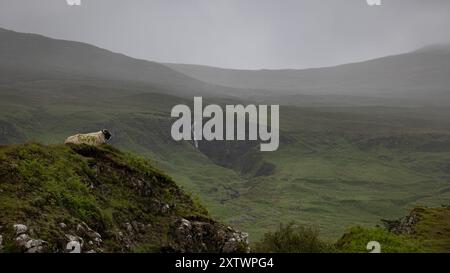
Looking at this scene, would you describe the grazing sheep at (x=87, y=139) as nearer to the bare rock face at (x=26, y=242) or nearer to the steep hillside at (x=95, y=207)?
the steep hillside at (x=95, y=207)

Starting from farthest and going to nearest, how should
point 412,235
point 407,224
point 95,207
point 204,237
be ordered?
1. point 407,224
2. point 412,235
3. point 204,237
4. point 95,207

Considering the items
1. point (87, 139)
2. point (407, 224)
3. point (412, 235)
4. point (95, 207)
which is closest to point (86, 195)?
point (95, 207)

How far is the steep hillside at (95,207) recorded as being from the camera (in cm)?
1473

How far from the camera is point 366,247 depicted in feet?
73.9

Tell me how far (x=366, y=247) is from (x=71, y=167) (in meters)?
12.6

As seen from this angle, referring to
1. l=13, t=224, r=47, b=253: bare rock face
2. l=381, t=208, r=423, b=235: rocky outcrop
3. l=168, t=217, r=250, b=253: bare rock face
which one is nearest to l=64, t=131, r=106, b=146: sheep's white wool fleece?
l=168, t=217, r=250, b=253: bare rock face

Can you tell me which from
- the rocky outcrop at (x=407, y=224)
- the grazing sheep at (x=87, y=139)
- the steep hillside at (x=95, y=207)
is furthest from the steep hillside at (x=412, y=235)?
the grazing sheep at (x=87, y=139)

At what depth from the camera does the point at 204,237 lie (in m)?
18.8

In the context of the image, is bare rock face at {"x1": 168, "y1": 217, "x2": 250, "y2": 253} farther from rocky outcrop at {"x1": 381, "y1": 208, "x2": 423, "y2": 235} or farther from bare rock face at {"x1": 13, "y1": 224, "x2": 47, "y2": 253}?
rocky outcrop at {"x1": 381, "y1": 208, "x2": 423, "y2": 235}

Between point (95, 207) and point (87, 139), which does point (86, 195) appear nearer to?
point (95, 207)

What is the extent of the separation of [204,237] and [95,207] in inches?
160

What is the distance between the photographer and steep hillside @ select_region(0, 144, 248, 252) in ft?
48.3

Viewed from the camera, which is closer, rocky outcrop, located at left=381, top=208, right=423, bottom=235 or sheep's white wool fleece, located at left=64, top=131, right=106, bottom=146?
sheep's white wool fleece, located at left=64, top=131, right=106, bottom=146
